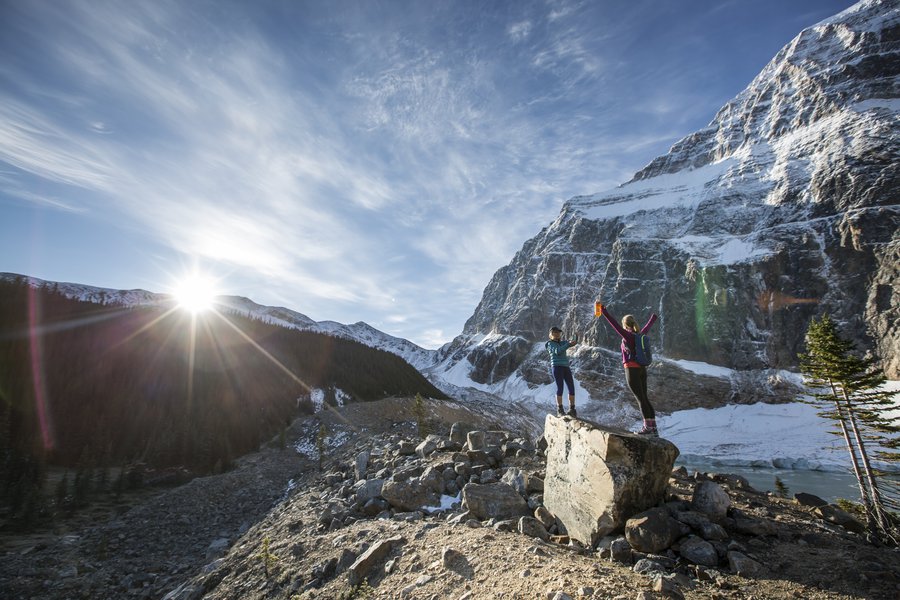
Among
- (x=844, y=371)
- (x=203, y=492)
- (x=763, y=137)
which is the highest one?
(x=763, y=137)

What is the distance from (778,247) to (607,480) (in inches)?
6914

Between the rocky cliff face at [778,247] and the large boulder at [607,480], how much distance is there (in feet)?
475

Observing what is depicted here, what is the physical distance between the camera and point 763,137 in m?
183

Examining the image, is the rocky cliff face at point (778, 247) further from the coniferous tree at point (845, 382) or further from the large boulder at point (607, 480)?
the large boulder at point (607, 480)

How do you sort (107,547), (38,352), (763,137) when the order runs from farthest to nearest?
(763,137) → (38,352) → (107,547)

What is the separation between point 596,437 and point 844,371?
16765 millimetres

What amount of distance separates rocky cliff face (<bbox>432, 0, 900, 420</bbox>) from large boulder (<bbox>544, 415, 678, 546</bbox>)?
145 meters

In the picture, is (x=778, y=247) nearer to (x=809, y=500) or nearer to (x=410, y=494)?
(x=809, y=500)

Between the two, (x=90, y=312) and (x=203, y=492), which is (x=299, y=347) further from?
(x=203, y=492)

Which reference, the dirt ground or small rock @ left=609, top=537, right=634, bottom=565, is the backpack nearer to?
the dirt ground

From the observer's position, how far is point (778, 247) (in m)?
139

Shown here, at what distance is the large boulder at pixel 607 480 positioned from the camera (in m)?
6.82

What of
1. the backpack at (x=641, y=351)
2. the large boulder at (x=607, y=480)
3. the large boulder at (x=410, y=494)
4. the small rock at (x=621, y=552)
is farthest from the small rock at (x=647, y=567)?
the large boulder at (x=410, y=494)

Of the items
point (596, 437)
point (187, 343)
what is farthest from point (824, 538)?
point (187, 343)
